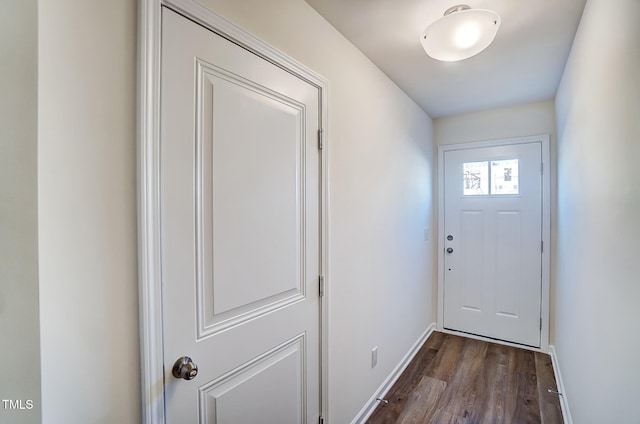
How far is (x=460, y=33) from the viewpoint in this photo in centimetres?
138

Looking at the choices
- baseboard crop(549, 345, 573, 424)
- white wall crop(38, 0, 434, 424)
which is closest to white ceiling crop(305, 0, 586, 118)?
white wall crop(38, 0, 434, 424)

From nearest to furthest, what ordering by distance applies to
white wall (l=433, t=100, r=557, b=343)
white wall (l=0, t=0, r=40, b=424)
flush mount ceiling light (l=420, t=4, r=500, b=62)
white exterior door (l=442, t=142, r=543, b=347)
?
white wall (l=0, t=0, r=40, b=424) < flush mount ceiling light (l=420, t=4, r=500, b=62) < white wall (l=433, t=100, r=557, b=343) < white exterior door (l=442, t=142, r=543, b=347)

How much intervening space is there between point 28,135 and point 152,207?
11.6 inches

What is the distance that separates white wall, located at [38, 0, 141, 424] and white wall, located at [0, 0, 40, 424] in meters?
0.02

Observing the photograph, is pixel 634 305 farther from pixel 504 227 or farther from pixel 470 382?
pixel 504 227

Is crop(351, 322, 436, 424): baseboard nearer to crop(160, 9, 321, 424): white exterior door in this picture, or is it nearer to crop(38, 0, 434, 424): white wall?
crop(160, 9, 321, 424): white exterior door

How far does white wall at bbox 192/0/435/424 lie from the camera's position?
56.1 inches

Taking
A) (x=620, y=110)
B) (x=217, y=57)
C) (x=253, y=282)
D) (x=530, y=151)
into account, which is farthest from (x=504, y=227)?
(x=217, y=57)

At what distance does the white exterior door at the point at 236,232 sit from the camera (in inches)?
35.5

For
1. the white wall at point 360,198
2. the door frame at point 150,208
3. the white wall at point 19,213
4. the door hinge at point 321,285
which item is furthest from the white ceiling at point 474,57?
the door hinge at point 321,285

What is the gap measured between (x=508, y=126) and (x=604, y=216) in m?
2.13

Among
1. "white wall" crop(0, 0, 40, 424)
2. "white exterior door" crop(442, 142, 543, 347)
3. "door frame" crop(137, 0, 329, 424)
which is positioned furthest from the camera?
"white exterior door" crop(442, 142, 543, 347)

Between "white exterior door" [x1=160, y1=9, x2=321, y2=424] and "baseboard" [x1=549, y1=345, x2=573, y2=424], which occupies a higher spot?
"white exterior door" [x1=160, y1=9, x2=321, y2=424]

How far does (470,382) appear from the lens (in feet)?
7.82
